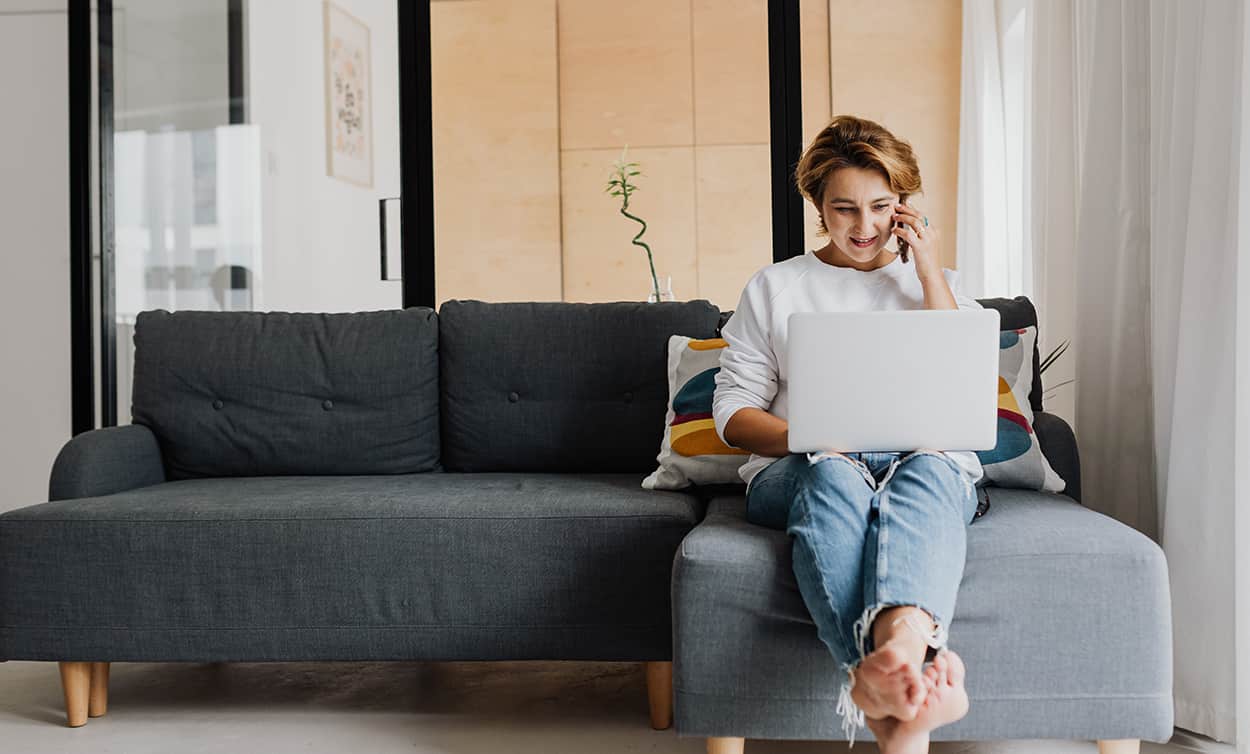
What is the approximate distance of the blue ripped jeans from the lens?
1500mm

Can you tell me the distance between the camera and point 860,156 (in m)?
1.97

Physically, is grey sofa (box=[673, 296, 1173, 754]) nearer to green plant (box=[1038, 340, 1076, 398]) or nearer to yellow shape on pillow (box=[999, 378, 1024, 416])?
yellow shape on pillow (box=[999, 378, 1024, 416])

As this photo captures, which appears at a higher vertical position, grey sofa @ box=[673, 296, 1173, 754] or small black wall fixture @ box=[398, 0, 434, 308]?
small black wall fixture @ box=[398, 0, 434, 308]

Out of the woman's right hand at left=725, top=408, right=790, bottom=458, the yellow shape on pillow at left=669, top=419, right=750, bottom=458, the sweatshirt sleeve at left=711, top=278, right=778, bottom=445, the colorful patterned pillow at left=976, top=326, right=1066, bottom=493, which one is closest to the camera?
the woman's right hand at left=725, top=408, right=790, bottom=458

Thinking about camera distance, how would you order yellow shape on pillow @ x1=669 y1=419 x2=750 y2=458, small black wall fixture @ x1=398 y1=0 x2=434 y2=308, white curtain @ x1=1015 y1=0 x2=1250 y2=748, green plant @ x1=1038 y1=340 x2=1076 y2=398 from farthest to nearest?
small black wall fixture @ x1=398 y1=0 x2=434 y2=308
green plant @ x1=1038 y1=340 x2=1076 y2=398
yellow shape on pillow @ x1=669 y1=419 x2=750 y2=458
white curtain @ x1=1015 y1=0 x2=1250 y2=748

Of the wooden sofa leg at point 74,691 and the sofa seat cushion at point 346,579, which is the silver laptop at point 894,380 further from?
the wooden sofa leg at point 74,691

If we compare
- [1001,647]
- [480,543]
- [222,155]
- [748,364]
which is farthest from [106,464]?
[1001,647]

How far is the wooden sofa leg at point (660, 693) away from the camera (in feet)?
6.61

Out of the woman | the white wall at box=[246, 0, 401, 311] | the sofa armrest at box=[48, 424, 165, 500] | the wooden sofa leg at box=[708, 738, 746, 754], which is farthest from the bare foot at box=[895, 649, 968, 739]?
the white wall at box=[246, 0, 401, 311]

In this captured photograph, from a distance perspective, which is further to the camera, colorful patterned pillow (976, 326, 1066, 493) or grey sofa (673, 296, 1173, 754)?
colorful patterned pillow (976, 326, 1066, 493)

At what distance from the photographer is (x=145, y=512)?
207 centimetres

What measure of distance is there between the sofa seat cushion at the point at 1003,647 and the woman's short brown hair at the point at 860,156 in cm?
69

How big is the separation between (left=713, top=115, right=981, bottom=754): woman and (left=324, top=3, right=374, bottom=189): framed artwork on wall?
183cm

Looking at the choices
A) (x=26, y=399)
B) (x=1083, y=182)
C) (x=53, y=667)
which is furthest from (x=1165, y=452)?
(x=26, y=399)
